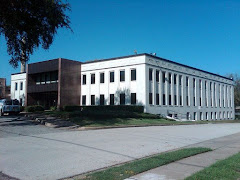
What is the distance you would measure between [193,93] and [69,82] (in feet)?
68.2

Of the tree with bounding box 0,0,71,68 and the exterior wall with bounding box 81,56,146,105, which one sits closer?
the tree with bounding box 0,0,71,68

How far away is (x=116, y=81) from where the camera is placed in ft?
116

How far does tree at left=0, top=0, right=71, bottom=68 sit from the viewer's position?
17.1 m

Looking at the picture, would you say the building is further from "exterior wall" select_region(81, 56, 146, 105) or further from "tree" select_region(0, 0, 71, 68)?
"tree" select_region(0, 0, 71, 68)

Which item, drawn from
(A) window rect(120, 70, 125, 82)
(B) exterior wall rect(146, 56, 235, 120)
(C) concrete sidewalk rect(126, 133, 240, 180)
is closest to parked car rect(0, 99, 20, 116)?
(A) window rect(120, 70, 125, 82)

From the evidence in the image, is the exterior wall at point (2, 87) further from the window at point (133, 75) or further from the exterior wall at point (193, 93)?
the exterior wall at point (193, 93)

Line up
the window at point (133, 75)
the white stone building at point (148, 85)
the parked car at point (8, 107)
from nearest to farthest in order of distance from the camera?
the parked car at point (8, 107) < the white stone building at point (148, 85) < the window at point (133, 75)

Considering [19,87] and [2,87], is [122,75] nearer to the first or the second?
[19,87]

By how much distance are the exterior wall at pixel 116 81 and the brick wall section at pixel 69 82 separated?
3.28 ft

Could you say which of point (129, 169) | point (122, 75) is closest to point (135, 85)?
point (122, 75)

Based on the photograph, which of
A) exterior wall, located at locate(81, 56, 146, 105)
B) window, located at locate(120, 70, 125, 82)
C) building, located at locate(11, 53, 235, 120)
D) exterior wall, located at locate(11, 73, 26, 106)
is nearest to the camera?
exterior wall, located at locate(81, 56, 146, 105)

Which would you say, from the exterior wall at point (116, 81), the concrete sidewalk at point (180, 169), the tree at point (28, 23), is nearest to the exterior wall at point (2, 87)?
the exterior wall at point (116, 81)

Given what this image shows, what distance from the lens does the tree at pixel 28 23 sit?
1709 centimetres

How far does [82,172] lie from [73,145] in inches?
154
